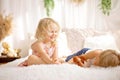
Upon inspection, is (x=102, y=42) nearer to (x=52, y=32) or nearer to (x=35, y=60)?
(x=52, y=32)

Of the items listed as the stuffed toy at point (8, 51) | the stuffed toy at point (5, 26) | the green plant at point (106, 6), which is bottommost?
the stuffed toy at point (8, 51)

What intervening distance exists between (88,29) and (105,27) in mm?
351

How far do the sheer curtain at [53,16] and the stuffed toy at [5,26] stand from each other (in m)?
0.14

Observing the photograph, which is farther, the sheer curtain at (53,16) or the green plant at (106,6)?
the sheer curtain at (53,16)

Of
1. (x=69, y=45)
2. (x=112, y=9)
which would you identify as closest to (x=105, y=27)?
(x=112, y=9)

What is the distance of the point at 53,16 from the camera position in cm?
455

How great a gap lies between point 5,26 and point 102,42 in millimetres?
1579

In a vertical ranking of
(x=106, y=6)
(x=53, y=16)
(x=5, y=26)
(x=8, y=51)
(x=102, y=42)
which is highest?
(x=106, y=6)

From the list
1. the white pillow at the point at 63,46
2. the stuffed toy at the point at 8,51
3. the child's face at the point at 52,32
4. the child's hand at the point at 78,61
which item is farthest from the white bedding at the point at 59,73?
the stuffed toy at the point at 8,51

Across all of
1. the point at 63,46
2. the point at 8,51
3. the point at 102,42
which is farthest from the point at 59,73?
the point at 8,51

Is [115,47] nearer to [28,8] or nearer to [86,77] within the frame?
[28,8]

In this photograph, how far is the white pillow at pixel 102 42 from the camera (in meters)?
3.65

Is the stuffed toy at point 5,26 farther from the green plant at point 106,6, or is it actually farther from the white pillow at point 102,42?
the green plant at point 106,6

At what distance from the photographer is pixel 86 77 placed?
174 centimetres
